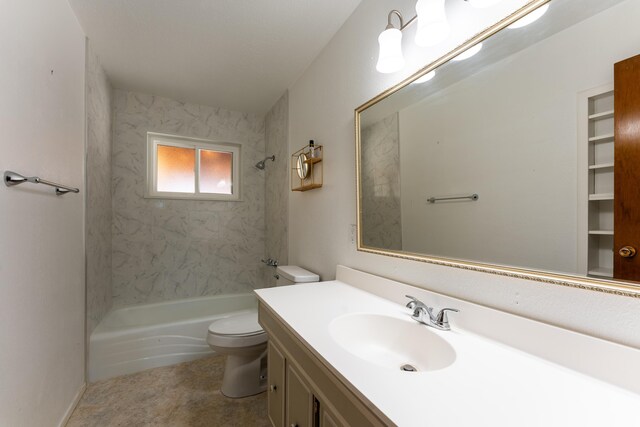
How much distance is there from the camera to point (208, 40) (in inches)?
72.6

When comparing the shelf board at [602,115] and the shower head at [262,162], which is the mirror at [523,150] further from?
the shower head at [262,162]

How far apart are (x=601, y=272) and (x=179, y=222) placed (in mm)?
3054

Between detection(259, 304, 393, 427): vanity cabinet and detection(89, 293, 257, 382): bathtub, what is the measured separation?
122 centimetres

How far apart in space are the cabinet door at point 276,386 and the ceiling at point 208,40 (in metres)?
1.87

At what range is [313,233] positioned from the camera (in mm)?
2037

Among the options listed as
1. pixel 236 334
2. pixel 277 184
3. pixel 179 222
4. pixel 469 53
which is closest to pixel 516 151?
pixel 469 53

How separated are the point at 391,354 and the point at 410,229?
0.51 metres

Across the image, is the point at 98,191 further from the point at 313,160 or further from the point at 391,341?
the point at 391,341

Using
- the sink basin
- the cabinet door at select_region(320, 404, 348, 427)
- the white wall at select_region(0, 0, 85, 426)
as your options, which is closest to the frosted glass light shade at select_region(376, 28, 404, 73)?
the sink basin

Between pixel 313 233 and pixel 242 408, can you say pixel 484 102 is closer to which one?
pixel 313 233

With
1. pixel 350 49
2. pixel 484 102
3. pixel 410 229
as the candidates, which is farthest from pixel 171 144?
pixel 484 102

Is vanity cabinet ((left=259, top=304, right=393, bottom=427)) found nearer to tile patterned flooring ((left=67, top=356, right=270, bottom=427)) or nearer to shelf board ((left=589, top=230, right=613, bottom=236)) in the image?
tile patterned flooring ((left=67, top=356, right=270, bottom=427))

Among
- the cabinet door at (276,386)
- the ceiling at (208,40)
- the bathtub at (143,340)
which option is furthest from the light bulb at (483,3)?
the bathtub at (143,340)

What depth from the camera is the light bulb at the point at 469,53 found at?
910 millimetres
